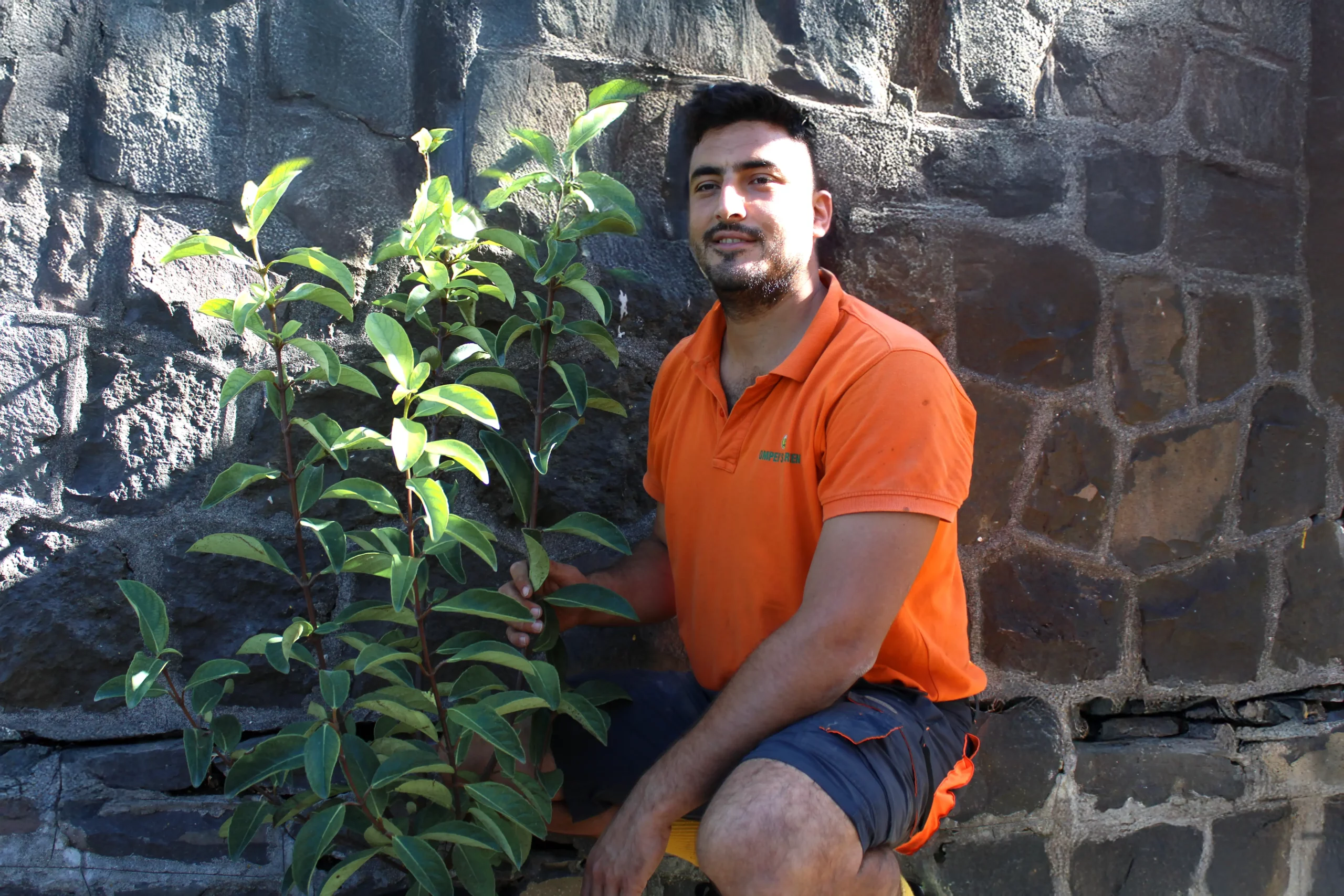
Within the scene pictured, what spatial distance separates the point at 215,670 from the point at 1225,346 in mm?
1856

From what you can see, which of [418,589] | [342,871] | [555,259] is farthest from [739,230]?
[342,871]

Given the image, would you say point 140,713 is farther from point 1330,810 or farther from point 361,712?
point 1330,810

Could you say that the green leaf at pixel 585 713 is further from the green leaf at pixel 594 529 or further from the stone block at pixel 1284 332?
the stone block at pixel 1284 332

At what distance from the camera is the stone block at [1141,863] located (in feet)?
6.89

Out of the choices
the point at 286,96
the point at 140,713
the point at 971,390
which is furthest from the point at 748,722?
the point at 286,96

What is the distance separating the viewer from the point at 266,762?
1486mm

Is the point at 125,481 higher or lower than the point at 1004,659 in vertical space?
higher

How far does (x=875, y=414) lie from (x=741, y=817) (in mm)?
556

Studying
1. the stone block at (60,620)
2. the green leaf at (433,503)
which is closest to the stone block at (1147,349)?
the green leaf at (433,503)

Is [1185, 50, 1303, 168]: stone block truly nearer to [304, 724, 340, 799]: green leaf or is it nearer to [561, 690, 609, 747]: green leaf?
[561, 690, 609, 747]: green leaf

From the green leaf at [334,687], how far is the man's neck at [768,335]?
71 cm

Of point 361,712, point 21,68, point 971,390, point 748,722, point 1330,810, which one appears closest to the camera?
point 748,722

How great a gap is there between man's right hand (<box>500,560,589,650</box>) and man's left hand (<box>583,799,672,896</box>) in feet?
0.94

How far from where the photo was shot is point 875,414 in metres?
1.52
